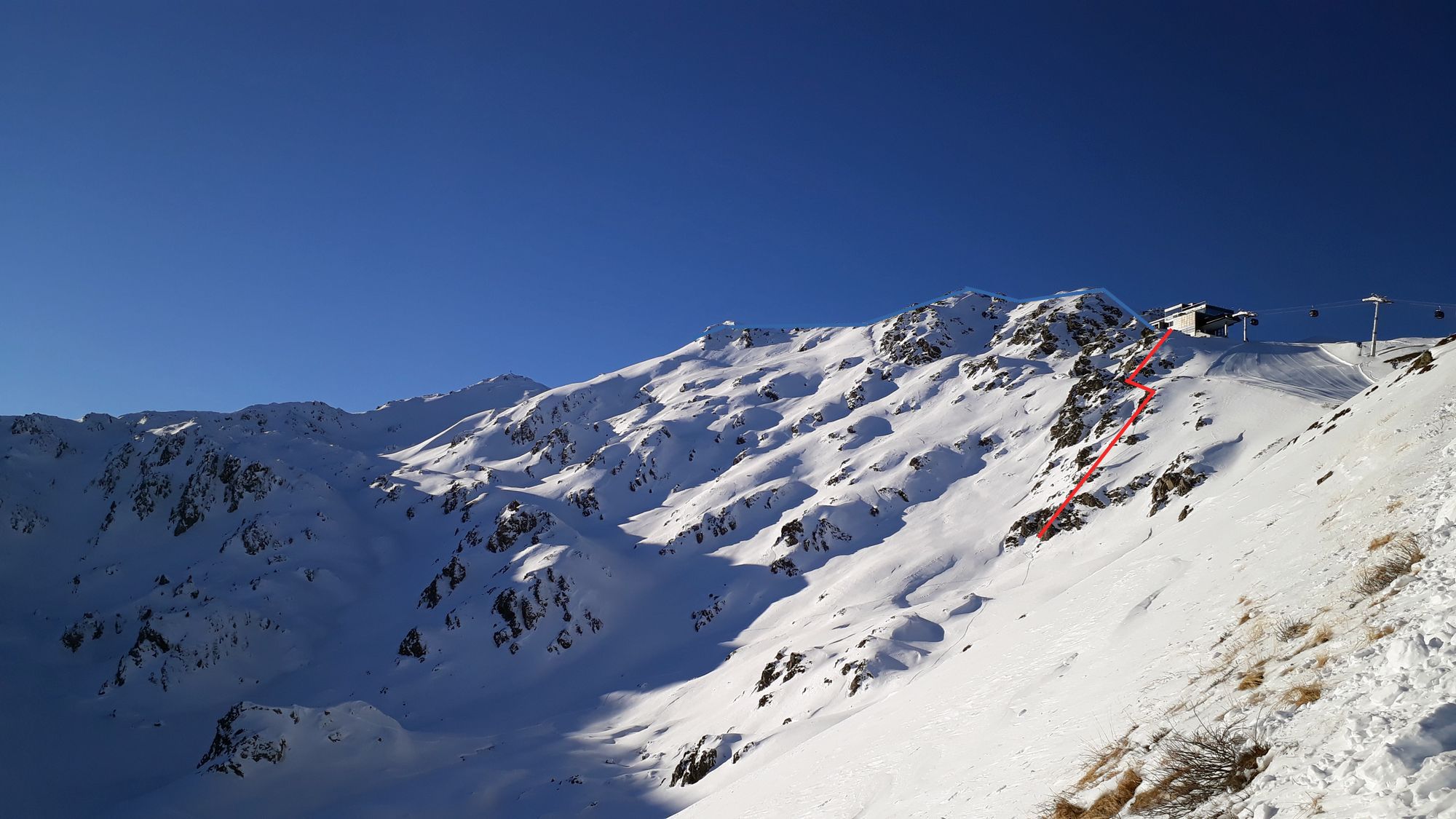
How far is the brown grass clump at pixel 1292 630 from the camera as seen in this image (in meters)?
9.12

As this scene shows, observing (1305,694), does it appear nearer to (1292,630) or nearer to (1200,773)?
(1200,773)

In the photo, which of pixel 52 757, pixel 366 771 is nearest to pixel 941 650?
pixel 366 771

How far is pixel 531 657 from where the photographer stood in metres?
69.6

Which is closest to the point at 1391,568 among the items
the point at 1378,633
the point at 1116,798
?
the point at 1378,633

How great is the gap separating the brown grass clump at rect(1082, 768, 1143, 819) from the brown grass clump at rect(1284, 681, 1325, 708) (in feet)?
5.80

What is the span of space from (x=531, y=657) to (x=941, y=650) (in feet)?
155

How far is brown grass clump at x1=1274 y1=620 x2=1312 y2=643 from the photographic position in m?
9.12

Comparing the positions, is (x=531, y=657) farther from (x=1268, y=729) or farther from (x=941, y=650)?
(x=1268, y=729)

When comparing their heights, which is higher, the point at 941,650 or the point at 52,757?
the point at 941,650

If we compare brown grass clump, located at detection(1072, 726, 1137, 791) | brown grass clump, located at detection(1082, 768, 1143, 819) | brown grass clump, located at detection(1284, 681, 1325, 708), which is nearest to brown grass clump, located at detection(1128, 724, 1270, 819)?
brown grass clump, located at detection(1082, 768, 1143, 819)

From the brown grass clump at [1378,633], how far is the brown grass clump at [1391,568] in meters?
1.50

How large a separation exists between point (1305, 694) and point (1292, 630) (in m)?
2.59

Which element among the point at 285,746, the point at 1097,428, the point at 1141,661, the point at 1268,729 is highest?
the point at 1097,428

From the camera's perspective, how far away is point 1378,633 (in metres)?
7.61
